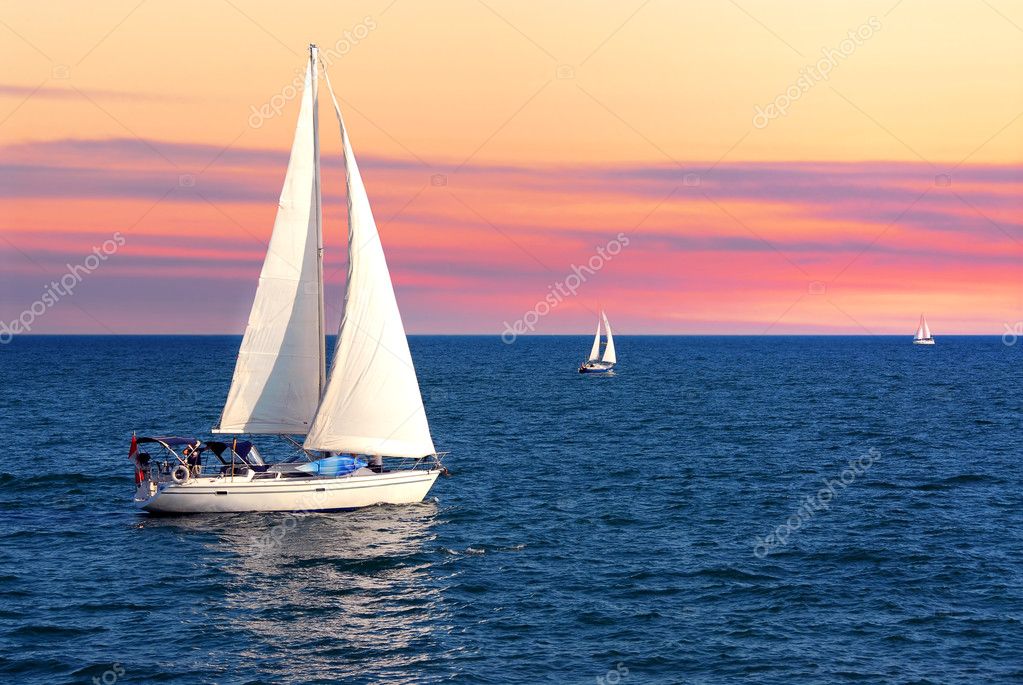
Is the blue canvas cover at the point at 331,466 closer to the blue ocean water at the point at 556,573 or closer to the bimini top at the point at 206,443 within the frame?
the blue ocean water at the point at 556,573

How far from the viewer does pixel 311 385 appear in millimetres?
45188

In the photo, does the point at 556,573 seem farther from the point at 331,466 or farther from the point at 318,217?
the point at 318,217

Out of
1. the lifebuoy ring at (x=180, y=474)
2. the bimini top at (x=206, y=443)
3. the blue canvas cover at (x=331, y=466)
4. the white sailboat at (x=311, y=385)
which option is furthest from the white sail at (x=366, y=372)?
the lifebuoy ring at (x=180, y=474)

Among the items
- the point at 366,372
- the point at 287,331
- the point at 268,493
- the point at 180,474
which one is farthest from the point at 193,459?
the point at 366,372

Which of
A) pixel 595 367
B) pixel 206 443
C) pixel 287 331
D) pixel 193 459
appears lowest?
pixel 193 459

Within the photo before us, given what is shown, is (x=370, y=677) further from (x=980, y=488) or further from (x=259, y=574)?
(x=980, y=488)

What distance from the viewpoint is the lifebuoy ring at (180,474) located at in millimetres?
43562

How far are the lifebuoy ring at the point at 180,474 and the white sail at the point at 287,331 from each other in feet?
7.06

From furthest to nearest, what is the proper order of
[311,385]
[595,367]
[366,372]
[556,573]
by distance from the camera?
[595,367] → [311,385] → [366,372] → [556,573]

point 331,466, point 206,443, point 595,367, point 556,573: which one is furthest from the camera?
point 595,367

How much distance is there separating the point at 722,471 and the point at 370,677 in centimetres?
3770

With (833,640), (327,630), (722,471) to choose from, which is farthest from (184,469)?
(722,471)

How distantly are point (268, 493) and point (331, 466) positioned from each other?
2.96 meters

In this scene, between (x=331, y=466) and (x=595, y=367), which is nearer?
(x=331, y=466)
